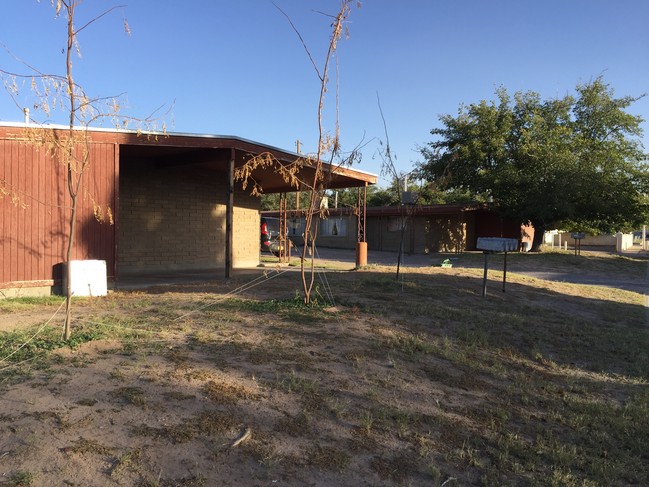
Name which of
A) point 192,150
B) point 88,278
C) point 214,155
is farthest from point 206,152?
point 88,278

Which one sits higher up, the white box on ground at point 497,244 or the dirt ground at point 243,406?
the white box on ground at point 497,244

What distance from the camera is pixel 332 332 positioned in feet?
21.3

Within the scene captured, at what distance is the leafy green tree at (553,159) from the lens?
987 inches

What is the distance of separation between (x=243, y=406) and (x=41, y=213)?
6997 mm

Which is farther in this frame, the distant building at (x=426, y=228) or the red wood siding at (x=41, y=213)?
the distant building at (x=426, y=228)

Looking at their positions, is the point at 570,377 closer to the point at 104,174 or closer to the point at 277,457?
the point at 277,457

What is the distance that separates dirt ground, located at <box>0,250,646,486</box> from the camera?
10.3 ft

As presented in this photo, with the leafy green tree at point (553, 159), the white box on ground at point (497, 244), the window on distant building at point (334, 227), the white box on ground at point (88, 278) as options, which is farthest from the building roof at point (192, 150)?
the window on distant building at point (334, 227)

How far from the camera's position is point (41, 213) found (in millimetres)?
9062

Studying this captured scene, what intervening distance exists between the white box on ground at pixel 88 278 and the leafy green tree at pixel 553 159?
17540mm

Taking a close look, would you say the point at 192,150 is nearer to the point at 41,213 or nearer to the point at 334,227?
the point at 41,213

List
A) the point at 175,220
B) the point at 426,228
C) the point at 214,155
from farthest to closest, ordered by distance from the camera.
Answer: the point at 426,228, the point at 175,220, the point at 214,155

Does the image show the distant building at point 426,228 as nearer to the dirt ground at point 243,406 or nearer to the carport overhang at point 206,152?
the carport overhang at point 206,152

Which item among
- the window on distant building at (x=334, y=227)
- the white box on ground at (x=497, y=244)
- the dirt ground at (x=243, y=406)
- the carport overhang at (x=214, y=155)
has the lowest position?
the dirt ground at (x=243, y=406)
